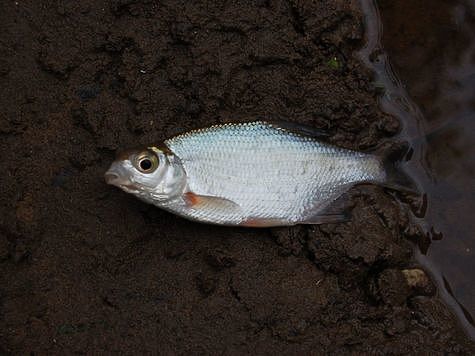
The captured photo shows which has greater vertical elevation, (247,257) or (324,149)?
(324,149)

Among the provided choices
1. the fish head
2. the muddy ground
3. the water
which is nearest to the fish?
the fish head

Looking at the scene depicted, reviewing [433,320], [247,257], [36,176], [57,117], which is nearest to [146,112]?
[57,117]

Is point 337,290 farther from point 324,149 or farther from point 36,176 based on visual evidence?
point 36,176

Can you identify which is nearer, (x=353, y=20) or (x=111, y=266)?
(x=111, y=266)

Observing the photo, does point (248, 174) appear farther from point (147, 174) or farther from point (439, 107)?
point (439, 107)

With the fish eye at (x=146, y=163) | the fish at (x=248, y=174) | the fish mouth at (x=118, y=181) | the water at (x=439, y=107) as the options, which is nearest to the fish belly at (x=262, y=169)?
the fish at (x=248, y=174)

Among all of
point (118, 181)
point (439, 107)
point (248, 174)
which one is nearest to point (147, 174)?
point (118, 181)

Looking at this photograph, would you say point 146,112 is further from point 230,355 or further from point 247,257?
point 230,355

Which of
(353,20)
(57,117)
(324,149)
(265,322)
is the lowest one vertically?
(265,322)
